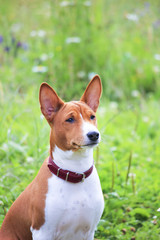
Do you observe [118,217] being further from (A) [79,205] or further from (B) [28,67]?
(B) [28,67]

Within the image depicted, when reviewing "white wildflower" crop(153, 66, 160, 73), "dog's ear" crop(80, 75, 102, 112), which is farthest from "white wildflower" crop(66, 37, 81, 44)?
"dog's ear" crop(80, 75, 102, 112)

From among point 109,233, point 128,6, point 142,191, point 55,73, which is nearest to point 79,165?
point 109,233

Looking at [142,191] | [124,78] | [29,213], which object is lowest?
[124,78]

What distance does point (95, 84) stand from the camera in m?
2.41

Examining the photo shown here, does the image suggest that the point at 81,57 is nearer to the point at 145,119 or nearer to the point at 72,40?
the point at 72,40

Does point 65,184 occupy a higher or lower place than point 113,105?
higher

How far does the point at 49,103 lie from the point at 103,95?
138 inches

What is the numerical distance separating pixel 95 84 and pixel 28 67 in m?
3.70

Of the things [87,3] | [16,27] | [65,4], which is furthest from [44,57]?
[16,27]

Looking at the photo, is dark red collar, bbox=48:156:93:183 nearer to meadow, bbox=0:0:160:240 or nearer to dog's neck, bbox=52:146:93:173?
dog's neck, bbox=52:146:93:173

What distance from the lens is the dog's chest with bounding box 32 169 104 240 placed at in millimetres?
2139

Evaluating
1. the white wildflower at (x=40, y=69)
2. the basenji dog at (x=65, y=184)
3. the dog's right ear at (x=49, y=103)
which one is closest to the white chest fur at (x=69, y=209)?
the basenji dog at (x=65, y=184)

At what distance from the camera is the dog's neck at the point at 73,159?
2182 mm

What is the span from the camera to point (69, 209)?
2154 mm
